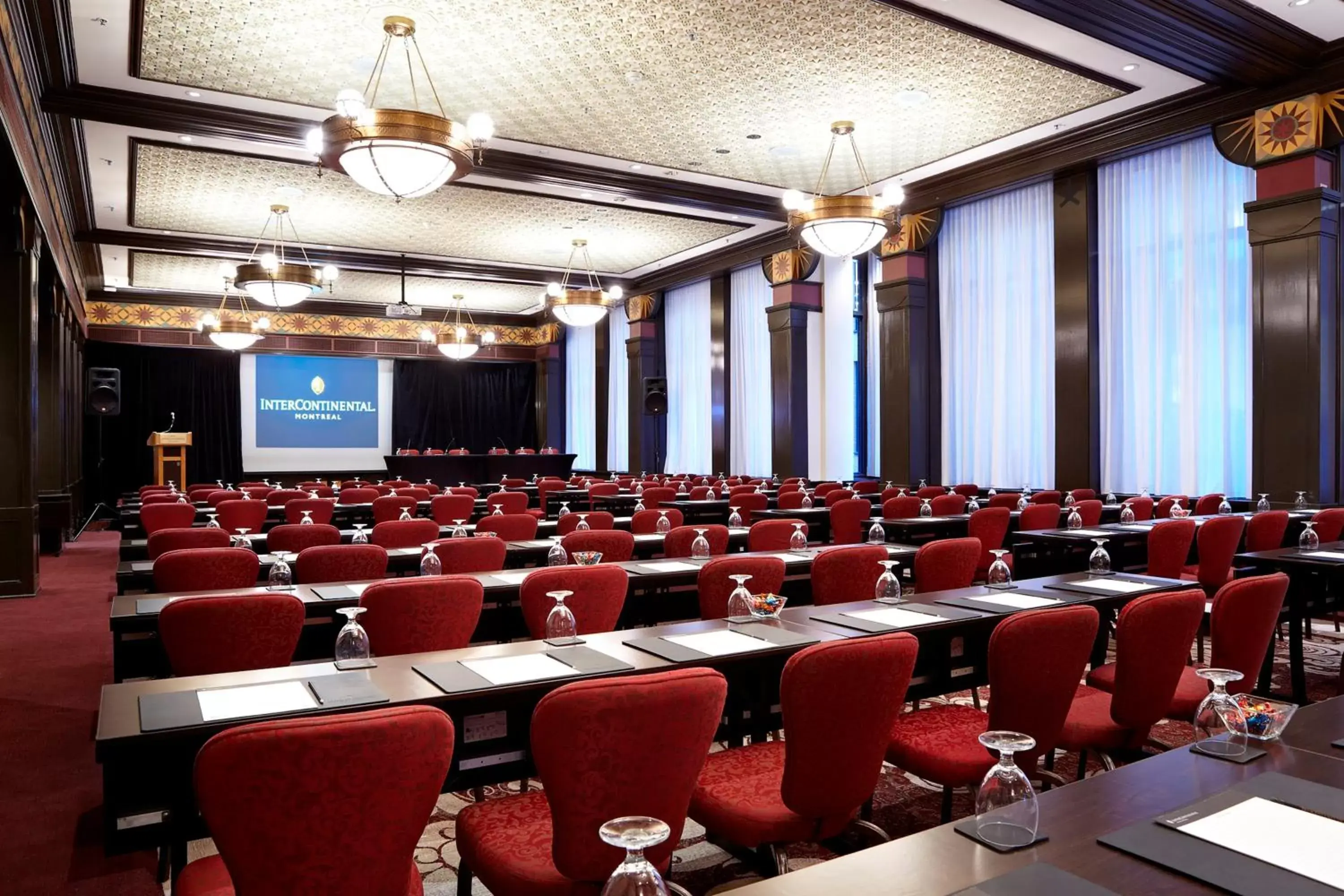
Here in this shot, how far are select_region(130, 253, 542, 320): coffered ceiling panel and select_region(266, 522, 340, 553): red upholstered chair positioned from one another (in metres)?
10.5

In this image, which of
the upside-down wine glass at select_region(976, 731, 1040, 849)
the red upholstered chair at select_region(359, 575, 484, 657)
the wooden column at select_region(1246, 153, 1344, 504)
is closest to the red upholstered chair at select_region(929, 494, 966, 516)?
the wooden column at select_region(1246, 153, 1344, 504)

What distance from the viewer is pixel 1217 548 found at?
5.43 meters

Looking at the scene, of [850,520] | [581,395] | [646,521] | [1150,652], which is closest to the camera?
[1150,652]

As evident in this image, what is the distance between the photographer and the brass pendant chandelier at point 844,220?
7539 mm

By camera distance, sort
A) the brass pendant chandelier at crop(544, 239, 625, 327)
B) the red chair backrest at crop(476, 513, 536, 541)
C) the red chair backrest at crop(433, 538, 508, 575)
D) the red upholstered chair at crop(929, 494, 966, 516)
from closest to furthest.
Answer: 1. the red chair backrest at crop(433, 538, 508, 575)
2. the red chair backrest at crop(476, 513, 536, 541)
3. the red upholstered chair at crop(929, 494, 966, 516)
4. the brass pendant chandelier at crop(544, 239, 625, 327)

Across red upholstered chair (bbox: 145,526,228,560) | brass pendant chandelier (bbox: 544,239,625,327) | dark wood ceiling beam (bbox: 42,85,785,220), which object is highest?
dark wood ceiling beam (bbox: 42,85,785,220)

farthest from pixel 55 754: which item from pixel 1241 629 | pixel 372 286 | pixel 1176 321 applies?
pixel 372 286

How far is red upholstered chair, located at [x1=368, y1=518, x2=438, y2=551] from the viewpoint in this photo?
599 cm

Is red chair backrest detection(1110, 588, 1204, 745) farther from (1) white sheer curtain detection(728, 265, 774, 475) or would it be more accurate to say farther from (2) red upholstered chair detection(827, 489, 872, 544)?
(1) white sheer curtain detection(728, 265, 774, 475)

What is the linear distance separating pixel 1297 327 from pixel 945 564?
16.3 feet

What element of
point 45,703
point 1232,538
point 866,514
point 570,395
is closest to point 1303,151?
point 1232,538

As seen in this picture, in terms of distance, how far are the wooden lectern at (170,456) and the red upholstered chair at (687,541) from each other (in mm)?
12833

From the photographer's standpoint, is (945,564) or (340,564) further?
(945,564)

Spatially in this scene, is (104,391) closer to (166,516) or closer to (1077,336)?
(166,516)
